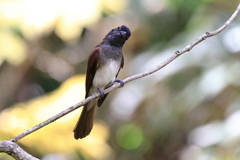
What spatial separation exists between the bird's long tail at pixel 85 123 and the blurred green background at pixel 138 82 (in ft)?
3.84

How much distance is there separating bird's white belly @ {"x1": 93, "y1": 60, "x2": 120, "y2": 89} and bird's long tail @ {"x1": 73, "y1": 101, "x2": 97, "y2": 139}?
28 centimetres

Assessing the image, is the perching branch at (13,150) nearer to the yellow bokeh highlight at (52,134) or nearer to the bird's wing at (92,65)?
the bird's wing at (92,65)

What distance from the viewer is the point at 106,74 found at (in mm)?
3262

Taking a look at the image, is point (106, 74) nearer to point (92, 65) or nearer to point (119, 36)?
point (92, 65)

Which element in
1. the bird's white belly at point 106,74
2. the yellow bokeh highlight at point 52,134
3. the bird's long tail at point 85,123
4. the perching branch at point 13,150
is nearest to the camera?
the perching branch at point 13,150

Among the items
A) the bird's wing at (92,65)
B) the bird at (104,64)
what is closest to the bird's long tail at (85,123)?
the bird at (104,64)

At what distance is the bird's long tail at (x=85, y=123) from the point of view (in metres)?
3.09

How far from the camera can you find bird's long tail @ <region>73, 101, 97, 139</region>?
309 cm

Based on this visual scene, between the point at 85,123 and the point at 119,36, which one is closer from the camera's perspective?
the point at 85,123

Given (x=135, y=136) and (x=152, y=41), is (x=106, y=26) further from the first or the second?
(x=135, y=136)

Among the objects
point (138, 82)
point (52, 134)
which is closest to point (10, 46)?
point (52, 134)

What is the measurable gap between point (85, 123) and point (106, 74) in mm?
446

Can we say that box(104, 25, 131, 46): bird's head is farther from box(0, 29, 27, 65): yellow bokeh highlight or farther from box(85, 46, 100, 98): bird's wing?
box(0, 29, 27, 65): yellow bokeh highlight

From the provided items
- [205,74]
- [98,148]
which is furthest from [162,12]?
[98,148]
